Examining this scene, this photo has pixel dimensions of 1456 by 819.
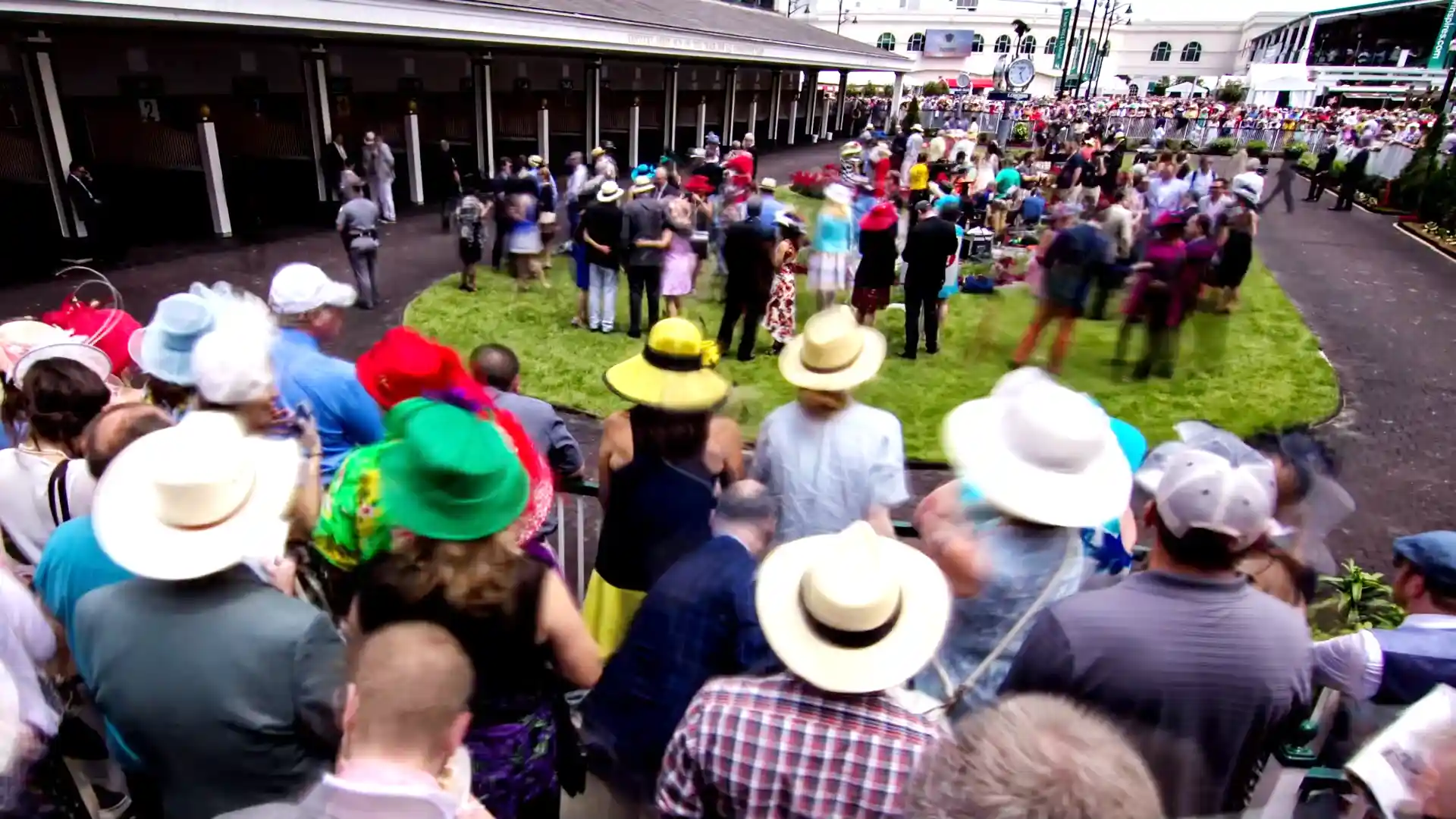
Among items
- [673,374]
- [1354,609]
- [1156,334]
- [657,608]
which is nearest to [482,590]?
[657,608]

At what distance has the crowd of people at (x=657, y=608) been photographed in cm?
170

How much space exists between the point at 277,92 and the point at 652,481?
16.5 m

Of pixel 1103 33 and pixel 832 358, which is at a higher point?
pixel 1103 33

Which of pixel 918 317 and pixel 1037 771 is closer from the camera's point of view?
pixel 1037 771

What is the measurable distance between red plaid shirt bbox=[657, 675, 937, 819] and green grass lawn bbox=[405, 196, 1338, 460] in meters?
5.06

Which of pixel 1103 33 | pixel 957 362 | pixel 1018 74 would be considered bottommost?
pixel 957 362

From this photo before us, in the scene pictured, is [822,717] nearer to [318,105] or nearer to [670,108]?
[318,105]

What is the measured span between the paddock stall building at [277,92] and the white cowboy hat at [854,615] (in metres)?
10.3

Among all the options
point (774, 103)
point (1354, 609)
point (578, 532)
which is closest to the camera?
point (1354, 609)

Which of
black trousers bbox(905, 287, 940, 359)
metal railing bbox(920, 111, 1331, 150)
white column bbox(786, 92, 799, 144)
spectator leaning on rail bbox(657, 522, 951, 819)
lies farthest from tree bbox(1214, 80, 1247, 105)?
spectator leaning on rail bbox(657, 522, 951, 819)

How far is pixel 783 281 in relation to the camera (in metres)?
8.69

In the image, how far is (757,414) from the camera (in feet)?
24.5

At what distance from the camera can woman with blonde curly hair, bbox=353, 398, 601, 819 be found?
1.99m

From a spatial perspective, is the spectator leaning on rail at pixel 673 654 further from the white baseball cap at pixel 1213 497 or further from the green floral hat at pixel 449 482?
the white baseball cap at pixel 1213 497
